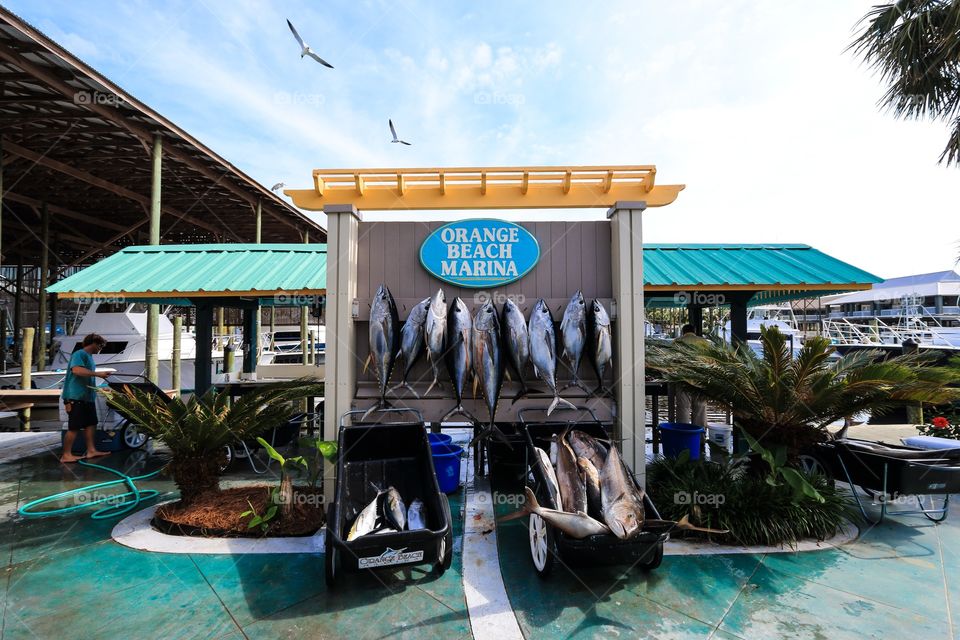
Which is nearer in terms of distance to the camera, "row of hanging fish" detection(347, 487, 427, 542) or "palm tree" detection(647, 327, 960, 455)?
"row of hanging fish" detection(347, 487, 427, 542)

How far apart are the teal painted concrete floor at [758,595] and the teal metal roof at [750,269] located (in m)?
3.57

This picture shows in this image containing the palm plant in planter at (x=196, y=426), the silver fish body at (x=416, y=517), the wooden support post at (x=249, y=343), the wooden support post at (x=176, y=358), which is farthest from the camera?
the wooden support post at (x=176, y=358)

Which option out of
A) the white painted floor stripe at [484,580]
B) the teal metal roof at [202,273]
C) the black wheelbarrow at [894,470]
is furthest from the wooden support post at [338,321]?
the black wheelbarrow at [894,470]

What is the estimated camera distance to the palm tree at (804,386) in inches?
162

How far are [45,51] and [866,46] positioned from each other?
1573 centimetres

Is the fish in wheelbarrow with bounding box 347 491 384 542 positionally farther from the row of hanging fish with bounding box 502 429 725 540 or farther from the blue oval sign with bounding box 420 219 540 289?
A: the blue oval sign with bounding box 420 219 540 289

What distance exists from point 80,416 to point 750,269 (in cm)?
1027

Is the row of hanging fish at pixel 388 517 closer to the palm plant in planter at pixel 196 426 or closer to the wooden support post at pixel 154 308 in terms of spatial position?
the palm plant in planter at pixel 196 426

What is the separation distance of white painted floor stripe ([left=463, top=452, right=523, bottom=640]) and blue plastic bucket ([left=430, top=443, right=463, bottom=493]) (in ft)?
0.99

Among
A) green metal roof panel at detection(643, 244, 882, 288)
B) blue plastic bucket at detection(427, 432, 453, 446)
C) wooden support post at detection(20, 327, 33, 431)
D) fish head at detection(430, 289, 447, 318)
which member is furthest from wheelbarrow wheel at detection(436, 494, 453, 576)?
wooden support post at detection(20, 327, 33, 431)

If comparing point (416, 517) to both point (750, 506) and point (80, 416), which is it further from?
point (80, 416)

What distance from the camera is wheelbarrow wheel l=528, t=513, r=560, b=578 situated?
3320 mm

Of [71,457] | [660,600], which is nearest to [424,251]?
[660,600]

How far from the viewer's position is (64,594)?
10.6ft
